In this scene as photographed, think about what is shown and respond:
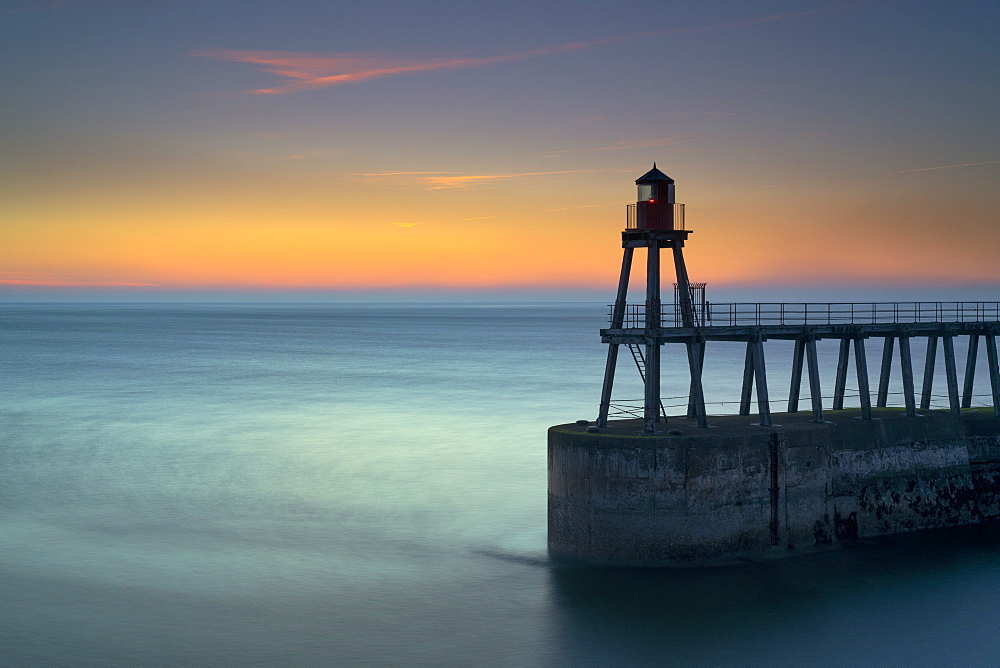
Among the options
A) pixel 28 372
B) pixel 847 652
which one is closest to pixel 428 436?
pixel 847 652

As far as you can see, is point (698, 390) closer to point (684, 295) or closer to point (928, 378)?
point (684, 295)

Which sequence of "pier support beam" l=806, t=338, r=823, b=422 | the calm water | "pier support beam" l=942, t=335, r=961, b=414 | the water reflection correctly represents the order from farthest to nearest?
"pier support beam" l=942, t=335, r=961, b=414 < "pier support beam" l=806, t=338, r=823, b=422 < the calm water < the water reflection

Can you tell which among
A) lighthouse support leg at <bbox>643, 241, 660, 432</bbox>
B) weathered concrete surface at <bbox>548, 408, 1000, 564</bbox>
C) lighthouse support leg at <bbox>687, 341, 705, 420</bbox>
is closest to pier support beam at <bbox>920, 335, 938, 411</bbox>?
weathered concrete surface at <bbox>548, 408, 1000, 564</bbox>

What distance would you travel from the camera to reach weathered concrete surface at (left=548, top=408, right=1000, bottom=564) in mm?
20250

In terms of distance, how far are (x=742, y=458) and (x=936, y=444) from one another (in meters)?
6.97

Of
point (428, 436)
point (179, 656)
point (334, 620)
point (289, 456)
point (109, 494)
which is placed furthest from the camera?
point (428, 436)

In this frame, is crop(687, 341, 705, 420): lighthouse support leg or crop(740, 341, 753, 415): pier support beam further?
crop(740, 341, 753, 415): pier support beam

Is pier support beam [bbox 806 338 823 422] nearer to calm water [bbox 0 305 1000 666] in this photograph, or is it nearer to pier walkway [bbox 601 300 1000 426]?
pier walkway [bbox 601 300 1000 426]

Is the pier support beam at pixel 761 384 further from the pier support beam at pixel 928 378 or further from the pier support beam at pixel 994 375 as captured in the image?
the pier support beam at pixel 994 375

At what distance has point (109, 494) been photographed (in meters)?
30.6

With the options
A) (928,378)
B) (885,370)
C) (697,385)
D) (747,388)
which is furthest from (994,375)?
(697,385)

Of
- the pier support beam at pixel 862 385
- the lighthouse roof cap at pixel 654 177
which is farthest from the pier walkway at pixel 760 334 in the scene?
the lighthouse roof cap at pixel 654 177

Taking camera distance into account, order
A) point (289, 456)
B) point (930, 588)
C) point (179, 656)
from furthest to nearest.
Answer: point (289, 456)
point (930, 588)
point (179, 656)

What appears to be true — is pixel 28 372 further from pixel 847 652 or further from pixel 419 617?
pixel 847 652
